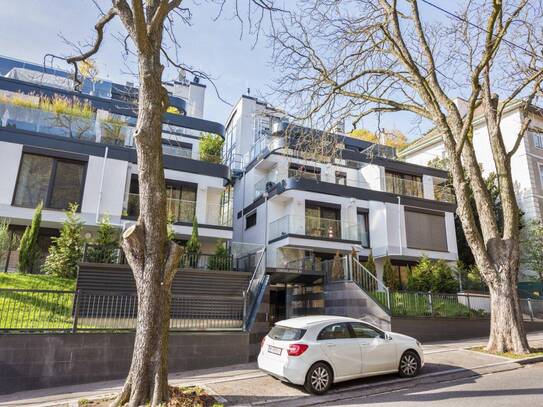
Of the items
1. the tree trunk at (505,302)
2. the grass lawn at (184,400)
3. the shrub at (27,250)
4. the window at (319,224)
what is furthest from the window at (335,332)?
the window at (319,224)

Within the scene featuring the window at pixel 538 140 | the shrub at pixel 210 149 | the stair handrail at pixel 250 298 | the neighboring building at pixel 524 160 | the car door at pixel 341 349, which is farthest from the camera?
the window at pixel 538 140

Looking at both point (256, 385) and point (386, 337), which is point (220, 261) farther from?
point (386, 337)

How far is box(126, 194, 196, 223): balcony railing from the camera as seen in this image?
18750 mm

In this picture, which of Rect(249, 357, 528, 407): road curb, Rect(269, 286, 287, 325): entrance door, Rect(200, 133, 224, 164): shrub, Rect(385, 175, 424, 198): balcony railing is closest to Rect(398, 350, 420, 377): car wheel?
Rect(249, 357, 528, 407): road curb

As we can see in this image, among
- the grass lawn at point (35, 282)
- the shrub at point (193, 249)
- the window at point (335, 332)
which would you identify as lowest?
the window at point (335, 332)

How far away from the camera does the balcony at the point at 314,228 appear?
21.4 meters

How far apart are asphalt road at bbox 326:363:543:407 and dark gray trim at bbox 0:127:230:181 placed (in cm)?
1584

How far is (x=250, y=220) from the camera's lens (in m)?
26.5

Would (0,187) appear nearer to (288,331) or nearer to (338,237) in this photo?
(288,331)

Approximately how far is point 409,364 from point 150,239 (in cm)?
633

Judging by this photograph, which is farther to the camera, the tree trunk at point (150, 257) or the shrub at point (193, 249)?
the shrub at point (193, 249)

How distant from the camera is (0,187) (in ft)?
53.9

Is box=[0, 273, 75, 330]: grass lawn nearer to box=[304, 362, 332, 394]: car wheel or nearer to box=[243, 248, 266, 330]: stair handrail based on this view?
box=[243, 248, 266, 330]: stair handrail

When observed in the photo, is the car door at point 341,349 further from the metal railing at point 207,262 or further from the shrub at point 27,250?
the shrub at point 27,250
